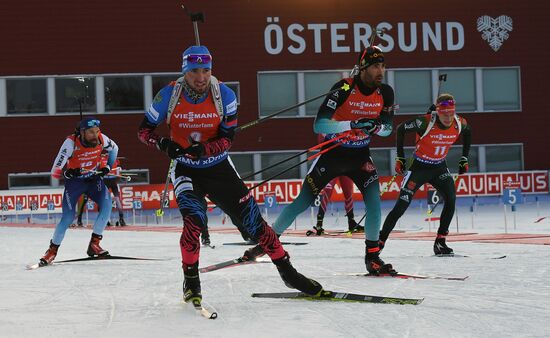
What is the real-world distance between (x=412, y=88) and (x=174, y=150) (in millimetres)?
27666

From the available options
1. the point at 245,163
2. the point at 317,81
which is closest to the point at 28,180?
the point at 245,163

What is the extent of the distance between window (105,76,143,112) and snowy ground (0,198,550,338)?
20.5 m

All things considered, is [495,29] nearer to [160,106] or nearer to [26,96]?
[26,96]

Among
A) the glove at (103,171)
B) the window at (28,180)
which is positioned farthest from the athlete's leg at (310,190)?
the window at (28,180)

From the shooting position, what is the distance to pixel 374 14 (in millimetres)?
31844

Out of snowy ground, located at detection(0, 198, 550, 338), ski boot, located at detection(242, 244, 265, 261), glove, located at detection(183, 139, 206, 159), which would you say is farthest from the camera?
ski boot, located at detection(242, 244, 265, 261)

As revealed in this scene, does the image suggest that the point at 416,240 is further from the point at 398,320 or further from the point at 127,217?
the point at 127,217

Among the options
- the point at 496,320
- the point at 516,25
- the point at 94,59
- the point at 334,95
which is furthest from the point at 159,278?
the point at 516,25

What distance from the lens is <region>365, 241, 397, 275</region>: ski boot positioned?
292 inches

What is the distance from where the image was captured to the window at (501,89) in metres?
32.8

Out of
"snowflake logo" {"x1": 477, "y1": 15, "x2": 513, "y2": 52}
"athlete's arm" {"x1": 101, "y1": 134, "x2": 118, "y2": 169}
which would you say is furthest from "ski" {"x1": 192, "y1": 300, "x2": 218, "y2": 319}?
"snowflake logo" {"x1": 477, "y1": 15, "x2": 513, "y2": 52}

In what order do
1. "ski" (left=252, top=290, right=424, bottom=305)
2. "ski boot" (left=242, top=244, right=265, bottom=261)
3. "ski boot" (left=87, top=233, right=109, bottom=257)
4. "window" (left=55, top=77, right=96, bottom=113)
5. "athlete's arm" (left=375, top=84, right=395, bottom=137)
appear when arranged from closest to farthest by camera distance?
"ski" (left=252, top=290, right=424, bottom=305) < "ski boot" (left=242, top=244, right=265, bottom=261) < "athlete's arm" (left=375, top=84, right=395, bottom=137) < "ski boot" (left=87, top=233, right=109, bottom=257) < "window" (left=55, top=77, right=96, bottom=113)

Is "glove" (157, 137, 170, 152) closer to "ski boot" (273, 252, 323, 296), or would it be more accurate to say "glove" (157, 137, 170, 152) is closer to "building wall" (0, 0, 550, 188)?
"ski boot" (273, 252, 323, 296)

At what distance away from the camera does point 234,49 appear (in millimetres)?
31156
